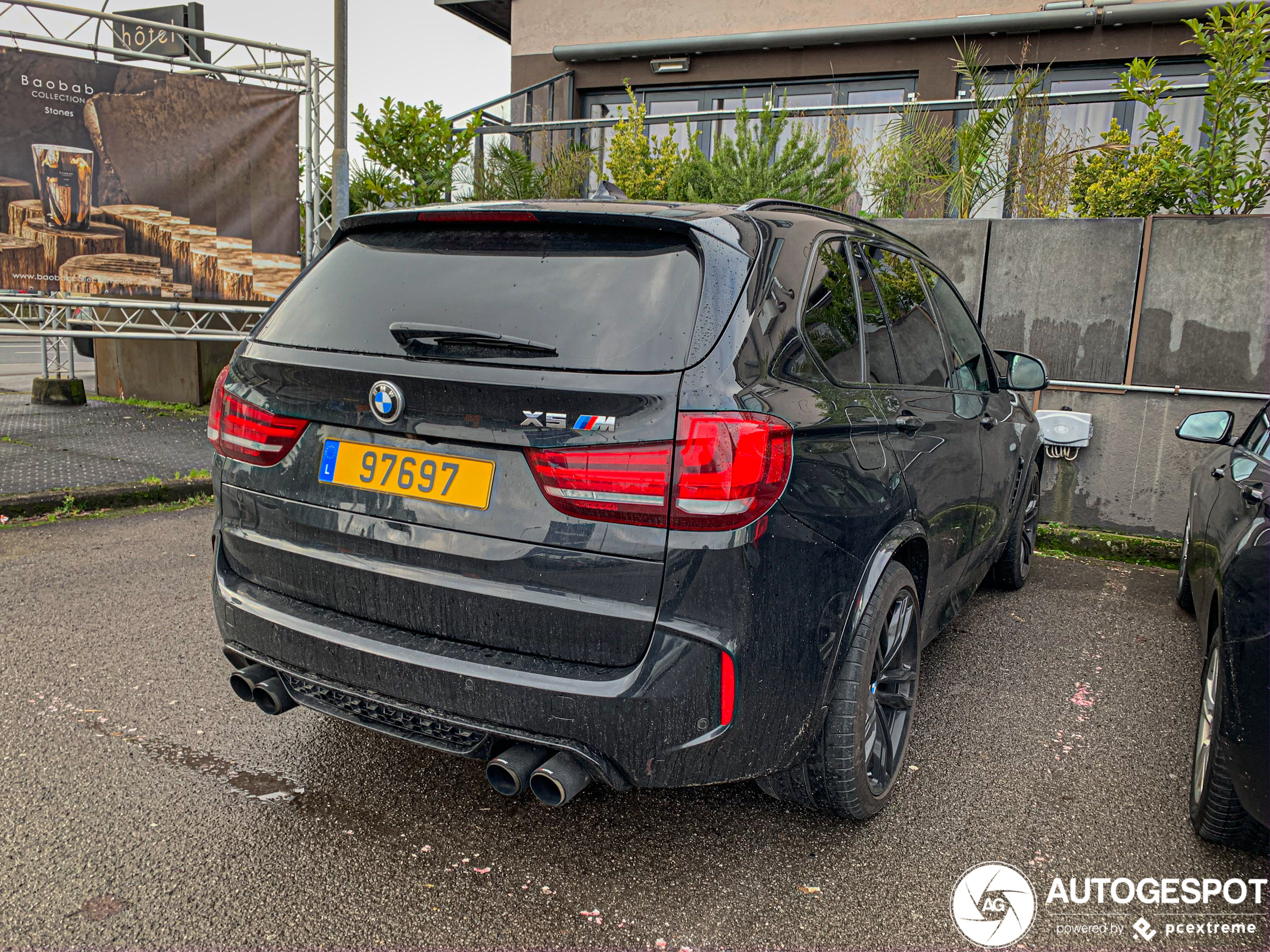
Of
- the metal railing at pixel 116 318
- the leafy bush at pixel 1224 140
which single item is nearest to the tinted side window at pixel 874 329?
the leafy bush at pixel 1224 140

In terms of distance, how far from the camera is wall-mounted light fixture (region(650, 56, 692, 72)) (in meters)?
15.2

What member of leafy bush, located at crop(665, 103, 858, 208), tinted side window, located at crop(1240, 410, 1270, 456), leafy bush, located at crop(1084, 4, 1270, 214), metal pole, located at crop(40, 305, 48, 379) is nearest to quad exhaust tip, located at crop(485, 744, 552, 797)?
tinted side window, located at crop(1240, 410, 1270, 456)

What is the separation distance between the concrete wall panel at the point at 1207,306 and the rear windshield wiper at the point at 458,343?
19.1 ft

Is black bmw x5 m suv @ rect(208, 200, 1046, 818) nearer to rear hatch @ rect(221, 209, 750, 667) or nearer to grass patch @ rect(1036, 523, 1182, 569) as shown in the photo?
rear hatch @ rect(221, 209, 750, 667)

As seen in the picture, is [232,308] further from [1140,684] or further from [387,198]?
[1140,684]

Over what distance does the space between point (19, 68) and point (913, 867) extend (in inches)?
390

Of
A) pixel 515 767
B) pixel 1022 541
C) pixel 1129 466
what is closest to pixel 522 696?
pixel 515 767

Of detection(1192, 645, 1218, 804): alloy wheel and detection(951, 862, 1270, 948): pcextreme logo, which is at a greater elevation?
detection(1192, 645, 1218, 804): alloy wheel

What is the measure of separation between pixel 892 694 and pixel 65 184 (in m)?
9.23

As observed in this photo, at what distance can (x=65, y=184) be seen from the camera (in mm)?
8852

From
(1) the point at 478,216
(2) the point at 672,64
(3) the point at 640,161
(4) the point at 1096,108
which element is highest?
(2) the point at 672,64

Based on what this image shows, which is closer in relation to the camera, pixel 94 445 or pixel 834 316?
pixel 834 316

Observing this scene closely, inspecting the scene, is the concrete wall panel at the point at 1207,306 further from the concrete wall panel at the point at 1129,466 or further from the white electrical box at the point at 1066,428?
the white electrical box at the point at 1066,428

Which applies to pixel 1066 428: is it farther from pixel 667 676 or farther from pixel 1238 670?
pixel 667 676
